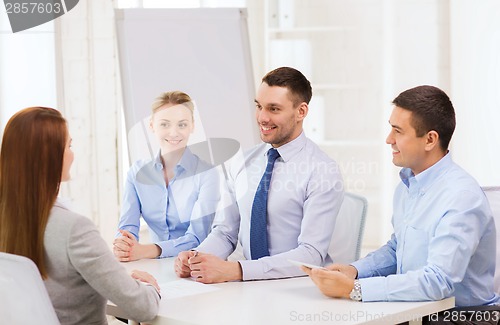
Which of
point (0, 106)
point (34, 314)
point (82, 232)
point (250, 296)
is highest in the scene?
point (0, 106)

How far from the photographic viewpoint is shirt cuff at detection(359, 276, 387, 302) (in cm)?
205

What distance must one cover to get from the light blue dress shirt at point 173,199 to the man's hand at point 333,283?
87 centimetres

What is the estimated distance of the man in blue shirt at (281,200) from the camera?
94.0 inches

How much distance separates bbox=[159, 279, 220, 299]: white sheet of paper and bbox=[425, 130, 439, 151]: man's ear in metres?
0.74

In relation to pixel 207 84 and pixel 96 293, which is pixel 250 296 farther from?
pixel 207 84

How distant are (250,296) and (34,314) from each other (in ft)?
2.11

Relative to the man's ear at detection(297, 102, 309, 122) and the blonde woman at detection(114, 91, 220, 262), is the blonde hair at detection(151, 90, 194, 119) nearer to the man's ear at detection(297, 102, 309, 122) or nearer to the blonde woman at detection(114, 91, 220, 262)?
the blonde woman at detection(114, 91, 220, 262)

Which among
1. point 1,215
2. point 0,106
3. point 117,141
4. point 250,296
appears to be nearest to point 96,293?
point 1,215

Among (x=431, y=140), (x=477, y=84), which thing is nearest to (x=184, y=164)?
(x=431, y=140)

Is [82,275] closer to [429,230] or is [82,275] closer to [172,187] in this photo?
[429,230]

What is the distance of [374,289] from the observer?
2.05m

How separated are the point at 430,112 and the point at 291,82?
2.01 ft

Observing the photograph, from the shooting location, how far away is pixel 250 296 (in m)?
2.14

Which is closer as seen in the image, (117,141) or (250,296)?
(250,296)
